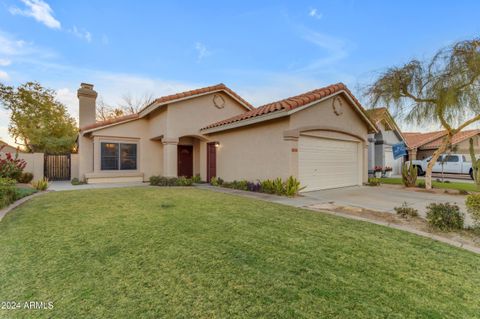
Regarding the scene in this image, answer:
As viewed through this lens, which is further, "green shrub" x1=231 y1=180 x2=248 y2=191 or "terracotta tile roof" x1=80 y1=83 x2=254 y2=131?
"terracotta tile roof" x1=80 y1=83 x2=254 y2=131

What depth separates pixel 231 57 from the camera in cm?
1496

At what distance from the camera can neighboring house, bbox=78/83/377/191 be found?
9430mm

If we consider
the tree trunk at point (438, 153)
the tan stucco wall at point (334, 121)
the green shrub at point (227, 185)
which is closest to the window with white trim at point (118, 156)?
the green shrub at point (227, 185)

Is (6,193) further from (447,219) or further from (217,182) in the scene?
(447,219)

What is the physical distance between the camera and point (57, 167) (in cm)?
1584

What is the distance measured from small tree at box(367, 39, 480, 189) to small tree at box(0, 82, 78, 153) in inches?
1145

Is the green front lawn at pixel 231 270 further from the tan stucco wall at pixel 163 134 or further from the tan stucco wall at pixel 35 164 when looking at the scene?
the tan stucco wall at pixel 35 164

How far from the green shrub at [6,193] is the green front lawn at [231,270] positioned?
252 cm

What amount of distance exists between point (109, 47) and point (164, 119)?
520cm

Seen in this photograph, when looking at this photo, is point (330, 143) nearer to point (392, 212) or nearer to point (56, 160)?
point (392, 212)

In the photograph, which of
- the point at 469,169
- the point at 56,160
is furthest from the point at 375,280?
the point at 469,169

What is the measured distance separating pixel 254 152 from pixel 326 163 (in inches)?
136

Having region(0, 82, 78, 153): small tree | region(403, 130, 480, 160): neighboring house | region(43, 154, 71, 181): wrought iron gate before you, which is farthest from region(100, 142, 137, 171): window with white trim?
region(403, 130, 480, 160): neighboring house

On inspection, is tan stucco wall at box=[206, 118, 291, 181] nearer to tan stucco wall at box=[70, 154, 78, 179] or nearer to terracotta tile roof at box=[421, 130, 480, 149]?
tan stucco wall at box=[70, 154, 78, 179]
